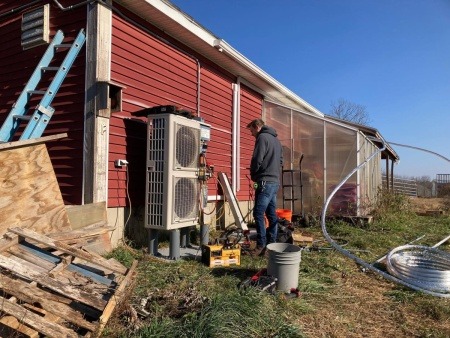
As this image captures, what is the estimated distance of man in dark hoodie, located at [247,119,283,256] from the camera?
5.46m

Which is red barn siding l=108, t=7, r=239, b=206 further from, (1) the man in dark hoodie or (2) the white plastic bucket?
(2) the white plastic bucket

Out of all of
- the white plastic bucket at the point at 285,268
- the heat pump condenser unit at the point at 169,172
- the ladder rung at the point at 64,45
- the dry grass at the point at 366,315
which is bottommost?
the dry grass at the point at 366,315

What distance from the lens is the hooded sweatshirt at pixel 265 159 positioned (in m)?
5.56

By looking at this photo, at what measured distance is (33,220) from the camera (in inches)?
159

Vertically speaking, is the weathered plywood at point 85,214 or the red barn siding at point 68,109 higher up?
the red barn siding at point 68,109

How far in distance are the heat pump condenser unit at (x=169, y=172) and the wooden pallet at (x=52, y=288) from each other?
1773 millimetres

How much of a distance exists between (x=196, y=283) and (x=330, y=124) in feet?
23.5

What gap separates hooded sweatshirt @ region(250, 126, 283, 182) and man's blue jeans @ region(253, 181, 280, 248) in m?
0.11

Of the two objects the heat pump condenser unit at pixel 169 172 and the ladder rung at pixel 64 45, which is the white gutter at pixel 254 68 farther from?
the ladder rung at pixel 64 45

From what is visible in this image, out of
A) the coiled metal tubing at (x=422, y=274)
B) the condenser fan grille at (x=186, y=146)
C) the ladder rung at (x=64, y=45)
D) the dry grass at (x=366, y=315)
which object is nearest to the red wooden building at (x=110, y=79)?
the ladder rung at (x=64, y=45)

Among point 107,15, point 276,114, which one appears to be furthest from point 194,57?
point 276,114

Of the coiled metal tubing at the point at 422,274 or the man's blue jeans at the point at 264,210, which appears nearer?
the coiled metal tubing at the point at 422,274

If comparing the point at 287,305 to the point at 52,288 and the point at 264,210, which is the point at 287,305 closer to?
the point at 52,288

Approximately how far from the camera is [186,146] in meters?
5.62
